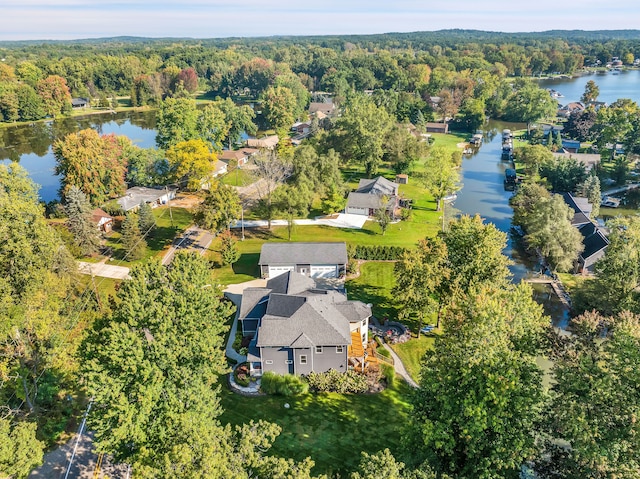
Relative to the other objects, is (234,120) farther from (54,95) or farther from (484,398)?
(484,398)

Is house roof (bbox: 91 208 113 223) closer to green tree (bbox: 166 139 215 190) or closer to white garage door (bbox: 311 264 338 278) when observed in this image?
green tree (bbox: 166 139 215 190)

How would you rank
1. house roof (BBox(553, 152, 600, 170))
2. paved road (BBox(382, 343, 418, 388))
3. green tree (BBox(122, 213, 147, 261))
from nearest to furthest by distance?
1. paved road (BBox(382, 343, 418, 388))
2. green tree (BBox(122, 213, 147, 261))
3. house roof (BBox(553, 152, 600, 170))

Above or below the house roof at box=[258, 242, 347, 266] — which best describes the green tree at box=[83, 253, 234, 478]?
above

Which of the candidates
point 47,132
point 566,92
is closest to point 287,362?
point 47,132

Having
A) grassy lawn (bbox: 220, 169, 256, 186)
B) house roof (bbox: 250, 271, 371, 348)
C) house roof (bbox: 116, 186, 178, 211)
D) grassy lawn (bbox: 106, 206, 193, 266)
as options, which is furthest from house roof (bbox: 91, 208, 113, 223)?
house roof (bbox: 250, 271, 371, 348)

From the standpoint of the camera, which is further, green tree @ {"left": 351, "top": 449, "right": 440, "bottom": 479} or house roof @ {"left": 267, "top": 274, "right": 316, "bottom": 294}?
house roof @ {"left": 267, "top": 274, "right": 316, "bottom": 294}

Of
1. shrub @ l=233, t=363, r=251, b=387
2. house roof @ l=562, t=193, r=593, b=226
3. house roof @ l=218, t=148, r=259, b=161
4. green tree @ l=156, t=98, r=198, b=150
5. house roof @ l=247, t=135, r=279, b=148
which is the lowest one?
shrub @ l=233, t=363, r=251, b=387

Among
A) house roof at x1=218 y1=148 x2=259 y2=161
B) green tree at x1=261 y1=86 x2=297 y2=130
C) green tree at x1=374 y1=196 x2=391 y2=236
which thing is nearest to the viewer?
green tree at x1=374 y1=196 x2=391 y2=236

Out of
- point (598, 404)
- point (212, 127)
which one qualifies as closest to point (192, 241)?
point (212, 127)
